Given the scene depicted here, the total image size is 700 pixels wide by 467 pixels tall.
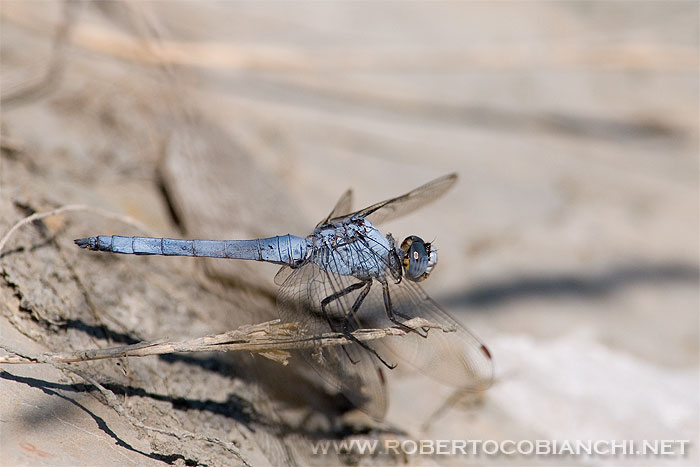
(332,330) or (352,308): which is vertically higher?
(352,308)

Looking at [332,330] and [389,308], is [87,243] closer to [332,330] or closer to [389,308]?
[332,330]

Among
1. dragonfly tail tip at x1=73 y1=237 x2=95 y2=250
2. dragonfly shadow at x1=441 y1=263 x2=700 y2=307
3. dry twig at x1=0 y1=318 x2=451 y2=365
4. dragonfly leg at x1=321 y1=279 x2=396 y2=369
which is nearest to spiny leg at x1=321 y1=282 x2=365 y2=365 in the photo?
dragonfly leg at x1=321 y1=279 x2=396 y2=369

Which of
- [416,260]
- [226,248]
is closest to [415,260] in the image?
[416,260]

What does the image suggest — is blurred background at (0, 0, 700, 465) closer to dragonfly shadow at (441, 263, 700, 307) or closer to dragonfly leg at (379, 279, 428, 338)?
dragonfly shadow at (441, 263, 700, 307)

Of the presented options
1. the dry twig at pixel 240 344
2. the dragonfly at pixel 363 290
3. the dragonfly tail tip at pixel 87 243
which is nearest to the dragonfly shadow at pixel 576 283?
the dragonfly at pixel 363 290

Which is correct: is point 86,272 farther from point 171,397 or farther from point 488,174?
point 488,174

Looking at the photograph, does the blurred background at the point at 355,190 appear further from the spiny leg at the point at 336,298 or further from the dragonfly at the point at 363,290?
the spiny leg at the point at 336,298
